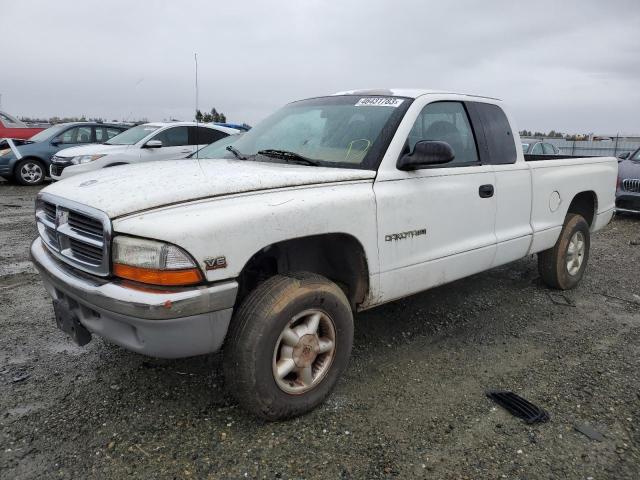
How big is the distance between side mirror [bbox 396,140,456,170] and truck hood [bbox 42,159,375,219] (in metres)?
0.27

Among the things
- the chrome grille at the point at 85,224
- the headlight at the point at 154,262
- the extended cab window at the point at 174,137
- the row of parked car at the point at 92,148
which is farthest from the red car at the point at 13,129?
the headlight at the point at 154,262

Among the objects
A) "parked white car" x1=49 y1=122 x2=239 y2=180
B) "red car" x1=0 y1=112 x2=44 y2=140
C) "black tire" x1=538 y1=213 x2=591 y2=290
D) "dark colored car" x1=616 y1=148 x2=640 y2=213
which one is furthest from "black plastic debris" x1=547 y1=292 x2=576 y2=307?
"red car" x1=0 y1=112 x2=44 y2=140

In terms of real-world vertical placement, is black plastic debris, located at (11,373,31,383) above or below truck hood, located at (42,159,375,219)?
below

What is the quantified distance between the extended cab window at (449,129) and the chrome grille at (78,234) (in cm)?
200

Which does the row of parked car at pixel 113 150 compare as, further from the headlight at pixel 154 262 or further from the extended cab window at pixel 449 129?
the headlight at pixel 154 262

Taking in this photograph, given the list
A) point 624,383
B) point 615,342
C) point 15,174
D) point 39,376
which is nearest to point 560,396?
point 624,383

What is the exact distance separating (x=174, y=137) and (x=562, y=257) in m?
8.06

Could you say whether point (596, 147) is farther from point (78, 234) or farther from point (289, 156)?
point (78, 234)

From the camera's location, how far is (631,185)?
9.41 meters

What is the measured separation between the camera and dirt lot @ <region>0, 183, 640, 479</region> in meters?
2.43

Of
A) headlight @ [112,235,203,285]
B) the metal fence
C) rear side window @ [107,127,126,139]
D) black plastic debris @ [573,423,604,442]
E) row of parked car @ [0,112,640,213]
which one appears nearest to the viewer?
headlight @ [112,235,203,285]

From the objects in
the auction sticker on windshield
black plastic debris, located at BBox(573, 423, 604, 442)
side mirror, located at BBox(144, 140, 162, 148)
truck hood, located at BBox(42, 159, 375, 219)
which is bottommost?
black plastic debris, located at BBox(573, 423, 604, 442)

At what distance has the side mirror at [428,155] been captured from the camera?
120 inches

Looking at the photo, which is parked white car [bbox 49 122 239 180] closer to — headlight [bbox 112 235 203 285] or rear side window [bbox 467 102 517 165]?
rear side window [bbox 467 102 517 165]
